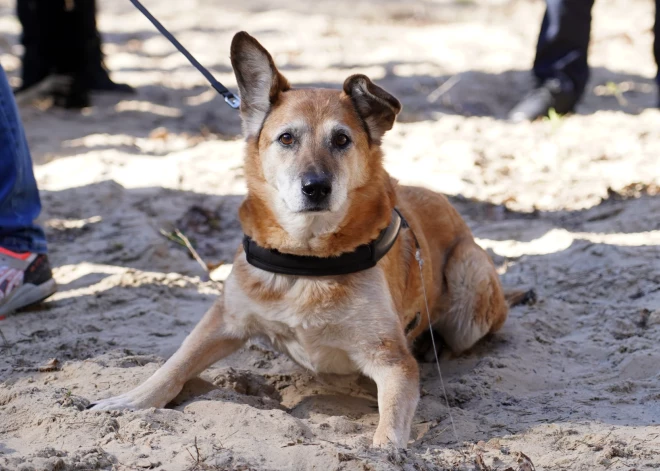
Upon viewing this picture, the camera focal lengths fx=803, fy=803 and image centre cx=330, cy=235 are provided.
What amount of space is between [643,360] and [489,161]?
339cm

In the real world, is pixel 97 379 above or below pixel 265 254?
below

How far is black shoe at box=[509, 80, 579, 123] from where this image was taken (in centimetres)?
809

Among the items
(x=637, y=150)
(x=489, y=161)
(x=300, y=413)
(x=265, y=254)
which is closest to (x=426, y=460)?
(x=300, y=413)

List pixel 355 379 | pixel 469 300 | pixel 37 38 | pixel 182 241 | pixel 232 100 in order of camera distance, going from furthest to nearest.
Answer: pixel 37 38, pixel 182 241, pixel 469 300, pixel 232 100, pixel 355 379

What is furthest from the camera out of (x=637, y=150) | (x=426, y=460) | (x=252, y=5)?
(x=252, y=5)

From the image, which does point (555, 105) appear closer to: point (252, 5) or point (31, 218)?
point (31, 218)

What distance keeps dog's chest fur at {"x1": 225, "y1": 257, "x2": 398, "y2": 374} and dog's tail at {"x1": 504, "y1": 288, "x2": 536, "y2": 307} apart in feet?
4.81

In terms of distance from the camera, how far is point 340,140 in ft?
11.5

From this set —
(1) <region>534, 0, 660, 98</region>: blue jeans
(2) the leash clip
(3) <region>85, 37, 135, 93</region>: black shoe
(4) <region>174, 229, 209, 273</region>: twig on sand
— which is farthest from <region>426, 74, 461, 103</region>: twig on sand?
(2) the leash clip

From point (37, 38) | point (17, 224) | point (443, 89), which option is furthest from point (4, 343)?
point (443, 89)

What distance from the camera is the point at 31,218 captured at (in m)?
4.39

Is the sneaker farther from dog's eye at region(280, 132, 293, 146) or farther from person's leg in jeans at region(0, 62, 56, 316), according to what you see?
dog's eye at region(280, 132, 293, 146)

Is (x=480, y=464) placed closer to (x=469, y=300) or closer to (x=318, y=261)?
(x=318, y=261)

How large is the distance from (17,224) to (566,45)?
5845mm
